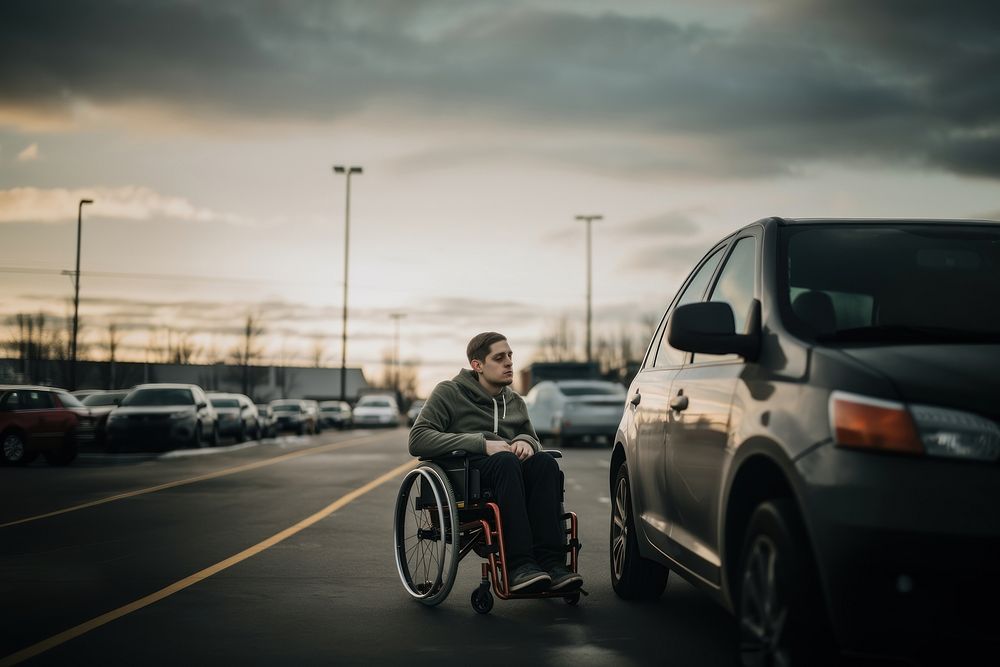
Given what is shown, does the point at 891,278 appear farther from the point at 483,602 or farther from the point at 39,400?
the point at 39,400

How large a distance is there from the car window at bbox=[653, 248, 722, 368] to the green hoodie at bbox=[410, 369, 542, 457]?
923 millimetres

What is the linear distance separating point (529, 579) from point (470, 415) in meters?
1.23

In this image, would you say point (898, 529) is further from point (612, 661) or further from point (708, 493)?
point (612, 661)

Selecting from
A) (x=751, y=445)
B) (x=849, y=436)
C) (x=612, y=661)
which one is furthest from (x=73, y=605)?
(x=849, y=436)

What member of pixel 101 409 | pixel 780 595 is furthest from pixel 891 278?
pixel 101 409

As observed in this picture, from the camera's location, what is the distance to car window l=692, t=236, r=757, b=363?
5.09m

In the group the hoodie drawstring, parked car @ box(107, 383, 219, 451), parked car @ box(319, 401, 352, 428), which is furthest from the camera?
parked car @ box(319, 401, 352, 428)

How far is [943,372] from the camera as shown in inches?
145

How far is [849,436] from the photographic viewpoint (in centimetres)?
358

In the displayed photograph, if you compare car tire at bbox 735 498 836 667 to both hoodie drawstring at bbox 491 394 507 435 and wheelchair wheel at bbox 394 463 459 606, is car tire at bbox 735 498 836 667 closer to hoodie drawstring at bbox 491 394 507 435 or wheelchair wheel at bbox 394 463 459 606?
wheelchair wheel at bbox 394 463 459 606

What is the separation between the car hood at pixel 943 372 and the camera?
3.54m

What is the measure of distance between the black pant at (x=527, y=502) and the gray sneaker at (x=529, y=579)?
0.17 ft

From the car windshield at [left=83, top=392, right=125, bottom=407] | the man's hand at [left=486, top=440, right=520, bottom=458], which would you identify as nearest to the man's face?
the man's hand at [left=486, top=440, right=520, bottom=458]

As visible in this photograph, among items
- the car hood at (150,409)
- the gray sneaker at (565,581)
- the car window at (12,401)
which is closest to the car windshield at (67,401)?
the car window at (12,401)
